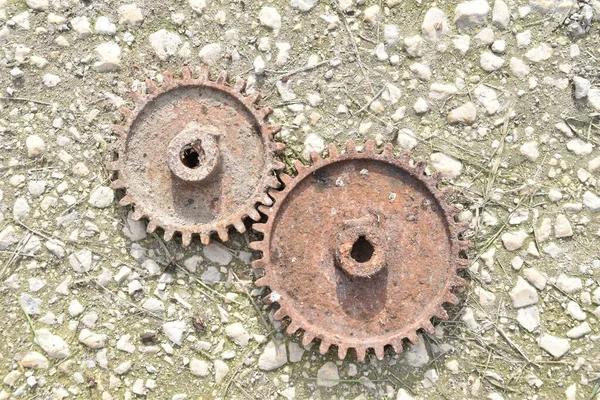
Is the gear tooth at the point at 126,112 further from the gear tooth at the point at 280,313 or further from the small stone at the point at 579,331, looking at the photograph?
the small stone at the point at 579,331

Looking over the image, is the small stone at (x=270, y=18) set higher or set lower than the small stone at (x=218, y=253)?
higher

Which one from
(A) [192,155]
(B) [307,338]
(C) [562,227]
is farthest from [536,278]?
(A) [192,155]

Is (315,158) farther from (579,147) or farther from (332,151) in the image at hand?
(579,147)

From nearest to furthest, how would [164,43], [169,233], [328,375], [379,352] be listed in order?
[379,352], [169,233], [328,375], [164,43]

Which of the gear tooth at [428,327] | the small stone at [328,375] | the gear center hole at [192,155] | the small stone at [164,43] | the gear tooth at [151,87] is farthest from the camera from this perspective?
the small stone at [164,43]

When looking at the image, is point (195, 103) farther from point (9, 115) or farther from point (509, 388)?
point (509, 388)

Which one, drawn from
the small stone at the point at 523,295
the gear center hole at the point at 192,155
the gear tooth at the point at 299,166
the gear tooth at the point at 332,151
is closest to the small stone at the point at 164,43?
the gear center hole at the point at 192,155
